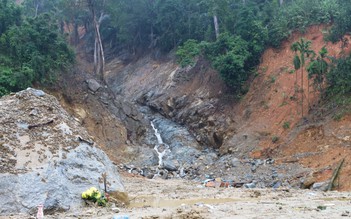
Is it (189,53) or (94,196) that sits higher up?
(189,53)

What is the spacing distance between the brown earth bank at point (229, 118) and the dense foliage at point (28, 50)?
1.83 metres

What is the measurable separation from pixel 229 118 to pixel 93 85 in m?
10.4

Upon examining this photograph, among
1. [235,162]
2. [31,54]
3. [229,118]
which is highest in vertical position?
[31,54]

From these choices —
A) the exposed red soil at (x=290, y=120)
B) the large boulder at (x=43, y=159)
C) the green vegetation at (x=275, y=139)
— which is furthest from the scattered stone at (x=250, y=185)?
the large boulder at (x=43, y=159)

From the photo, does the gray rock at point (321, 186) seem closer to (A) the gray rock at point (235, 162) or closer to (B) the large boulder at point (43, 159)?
(A) the gray rock at point (235, 162)

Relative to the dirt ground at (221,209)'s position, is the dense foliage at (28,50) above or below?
above

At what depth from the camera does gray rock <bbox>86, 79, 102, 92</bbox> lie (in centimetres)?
2882

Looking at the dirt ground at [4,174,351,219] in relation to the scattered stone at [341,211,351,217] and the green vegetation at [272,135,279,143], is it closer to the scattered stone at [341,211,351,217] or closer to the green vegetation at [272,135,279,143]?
the scattered stone at [341,211,351,217]

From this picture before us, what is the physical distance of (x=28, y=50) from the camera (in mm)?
25156

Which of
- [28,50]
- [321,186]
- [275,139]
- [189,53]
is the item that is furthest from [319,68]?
[28,50]

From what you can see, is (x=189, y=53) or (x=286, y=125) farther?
(x=189, y=53)

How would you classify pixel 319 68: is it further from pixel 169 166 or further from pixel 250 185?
pixel 169 166

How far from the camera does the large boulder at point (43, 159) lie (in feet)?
34.3

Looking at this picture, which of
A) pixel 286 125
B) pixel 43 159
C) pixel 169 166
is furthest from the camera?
pixel 169 166
